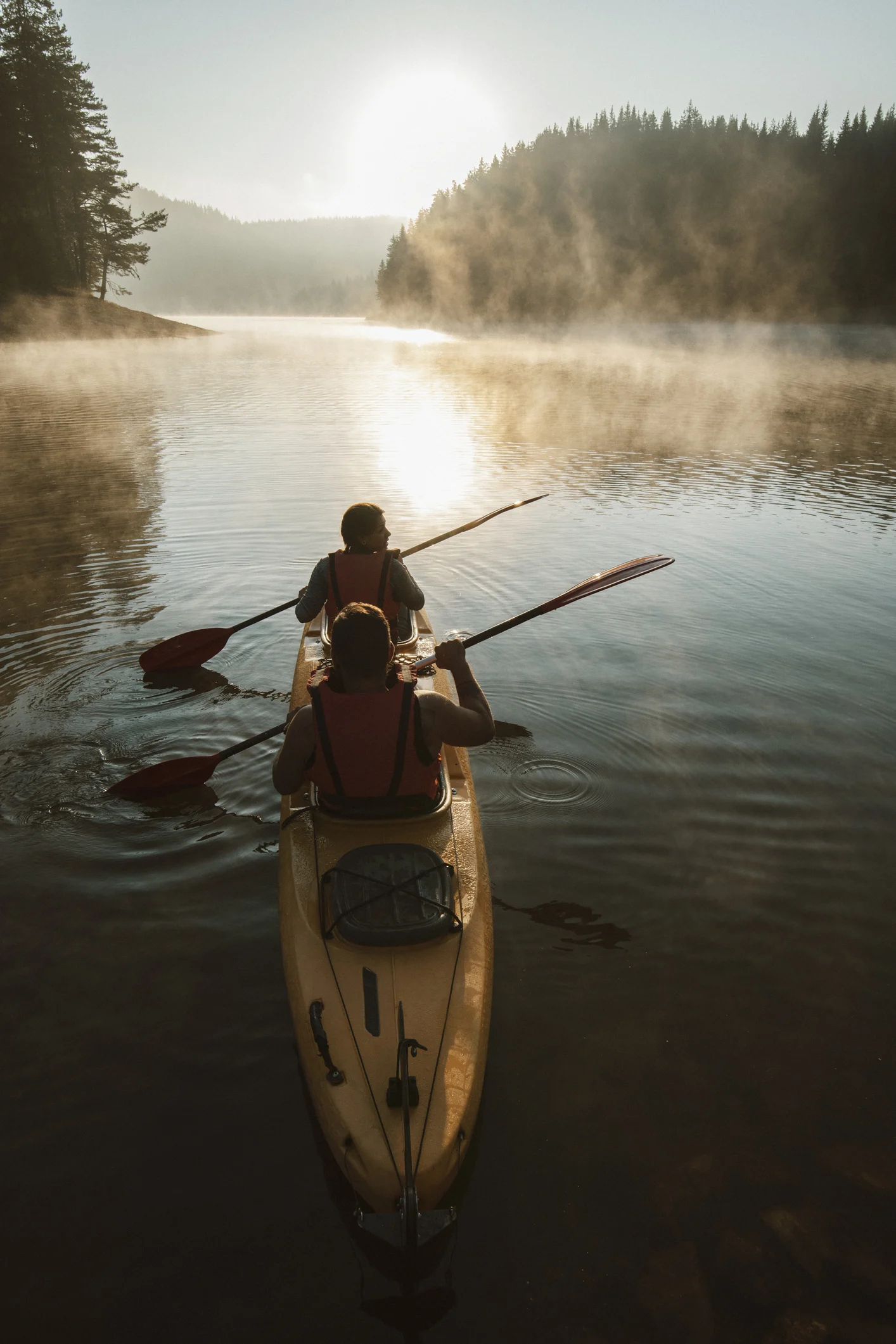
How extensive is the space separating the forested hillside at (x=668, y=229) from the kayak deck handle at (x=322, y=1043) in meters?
71.4

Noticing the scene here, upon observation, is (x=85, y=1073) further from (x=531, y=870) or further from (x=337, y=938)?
(x=531, y=870)

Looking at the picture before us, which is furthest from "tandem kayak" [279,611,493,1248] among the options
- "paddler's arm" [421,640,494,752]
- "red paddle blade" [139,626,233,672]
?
"red paddle blade" [139,626,233,672]

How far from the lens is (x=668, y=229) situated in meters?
84.3

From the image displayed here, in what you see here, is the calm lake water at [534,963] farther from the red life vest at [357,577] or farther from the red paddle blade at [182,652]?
the red life vest at [357,577]

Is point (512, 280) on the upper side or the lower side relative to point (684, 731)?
upper

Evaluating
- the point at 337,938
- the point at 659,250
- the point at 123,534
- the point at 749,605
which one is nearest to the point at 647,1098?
the point at 337,938

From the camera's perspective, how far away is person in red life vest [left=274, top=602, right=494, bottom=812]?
11.3 ft

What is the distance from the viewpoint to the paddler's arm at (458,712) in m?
3.67

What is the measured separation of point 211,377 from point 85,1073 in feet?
113

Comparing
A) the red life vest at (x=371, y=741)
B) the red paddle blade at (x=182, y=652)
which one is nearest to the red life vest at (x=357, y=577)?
the red paddle blade at (x=182, y=652)

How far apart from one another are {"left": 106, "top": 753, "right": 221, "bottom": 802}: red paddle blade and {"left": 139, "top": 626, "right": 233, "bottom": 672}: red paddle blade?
2021 millimetres

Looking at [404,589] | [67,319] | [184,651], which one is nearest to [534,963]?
[404,589]

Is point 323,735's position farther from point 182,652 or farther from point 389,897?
point 182,652

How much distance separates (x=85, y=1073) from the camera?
3576 mm
